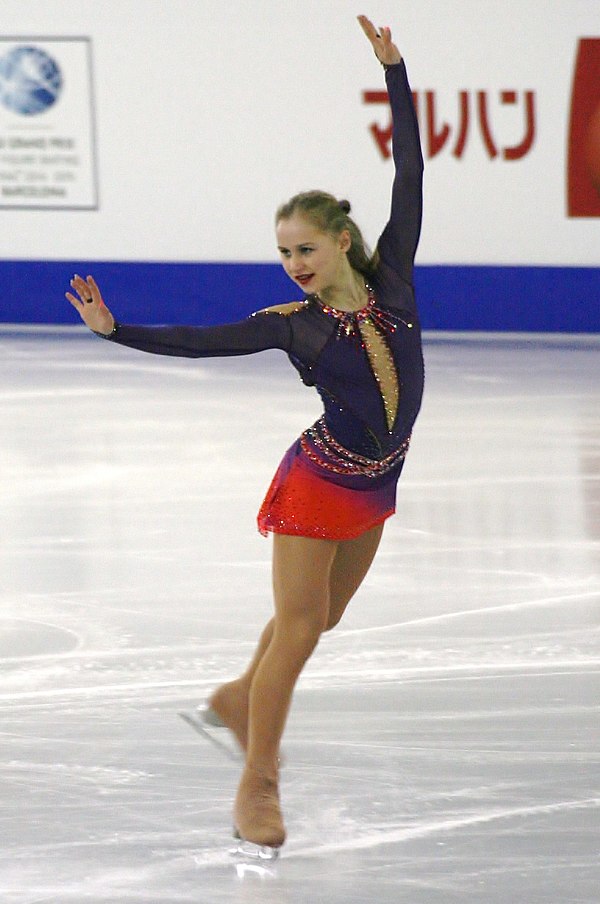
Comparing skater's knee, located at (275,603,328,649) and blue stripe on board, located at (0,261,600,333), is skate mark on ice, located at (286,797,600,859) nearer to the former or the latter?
skater's knee, located at (275,603,328,649)

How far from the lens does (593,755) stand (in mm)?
3484

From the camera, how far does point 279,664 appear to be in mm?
2955

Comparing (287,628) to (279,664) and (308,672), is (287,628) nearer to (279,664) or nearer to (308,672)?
(279,664)

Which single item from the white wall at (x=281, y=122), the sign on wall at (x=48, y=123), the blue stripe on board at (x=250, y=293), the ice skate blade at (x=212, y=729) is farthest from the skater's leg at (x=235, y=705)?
the sign on wall at (x=48, y=123)

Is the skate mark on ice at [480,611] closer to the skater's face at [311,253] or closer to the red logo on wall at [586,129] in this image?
the skater's face at [311,253]

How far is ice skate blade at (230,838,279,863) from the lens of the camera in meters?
2.95

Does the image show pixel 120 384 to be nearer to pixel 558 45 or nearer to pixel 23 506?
pixel 23 506

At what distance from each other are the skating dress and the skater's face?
0.04 meters

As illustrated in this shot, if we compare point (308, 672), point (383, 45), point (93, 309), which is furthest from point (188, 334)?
point (308, 672)

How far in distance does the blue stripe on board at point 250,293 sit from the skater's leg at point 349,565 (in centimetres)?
803

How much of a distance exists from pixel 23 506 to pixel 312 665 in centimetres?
217

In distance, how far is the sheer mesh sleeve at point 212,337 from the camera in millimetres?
2893

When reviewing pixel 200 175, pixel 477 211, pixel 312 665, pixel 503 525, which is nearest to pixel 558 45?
pixel 477 211

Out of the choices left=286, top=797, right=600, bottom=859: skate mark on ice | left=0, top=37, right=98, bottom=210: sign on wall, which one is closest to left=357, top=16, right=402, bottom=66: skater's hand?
left=286, top=797, right=600, bottom=859: skate mark on ice
